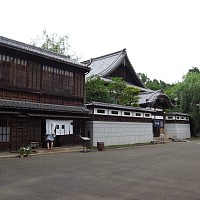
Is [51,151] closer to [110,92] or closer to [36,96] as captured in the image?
[36,96]

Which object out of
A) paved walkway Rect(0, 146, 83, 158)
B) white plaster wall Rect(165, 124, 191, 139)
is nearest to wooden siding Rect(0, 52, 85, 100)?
paved walkway Rect(0, 146, 83, 158)

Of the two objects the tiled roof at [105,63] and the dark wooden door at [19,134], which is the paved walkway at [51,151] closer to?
the dark wooden door at [19,134]

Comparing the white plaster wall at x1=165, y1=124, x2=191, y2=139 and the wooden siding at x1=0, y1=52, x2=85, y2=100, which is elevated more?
the wooden siding at x1=0, y1=52, x2=85, y2=100

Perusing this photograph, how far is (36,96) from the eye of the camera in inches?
756

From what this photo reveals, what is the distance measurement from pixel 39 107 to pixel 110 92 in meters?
10.3

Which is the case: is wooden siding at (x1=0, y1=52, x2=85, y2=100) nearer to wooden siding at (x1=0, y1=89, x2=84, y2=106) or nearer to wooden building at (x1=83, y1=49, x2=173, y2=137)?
wooden siding at (x1=0, y1=89, x2=84, y2=106)

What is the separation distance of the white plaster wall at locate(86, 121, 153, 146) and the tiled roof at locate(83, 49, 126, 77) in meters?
9.32

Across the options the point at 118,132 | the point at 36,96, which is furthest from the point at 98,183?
the point at 118,132

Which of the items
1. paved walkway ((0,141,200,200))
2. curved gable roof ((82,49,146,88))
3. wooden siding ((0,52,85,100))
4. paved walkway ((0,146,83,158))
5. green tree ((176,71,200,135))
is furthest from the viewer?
green tree ((176,71,200,135))

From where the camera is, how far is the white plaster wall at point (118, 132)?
22.0 m

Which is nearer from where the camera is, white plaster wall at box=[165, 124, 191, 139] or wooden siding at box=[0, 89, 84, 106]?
wooden siding at box=[0, 89, 84, 106]

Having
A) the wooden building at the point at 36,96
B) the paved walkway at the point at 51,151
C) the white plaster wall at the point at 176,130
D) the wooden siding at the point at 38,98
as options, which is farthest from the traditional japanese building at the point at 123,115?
the paved walkway at the point at 51,151

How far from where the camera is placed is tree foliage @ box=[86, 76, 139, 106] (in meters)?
24.9

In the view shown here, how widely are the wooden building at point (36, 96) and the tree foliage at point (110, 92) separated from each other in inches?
88.1
